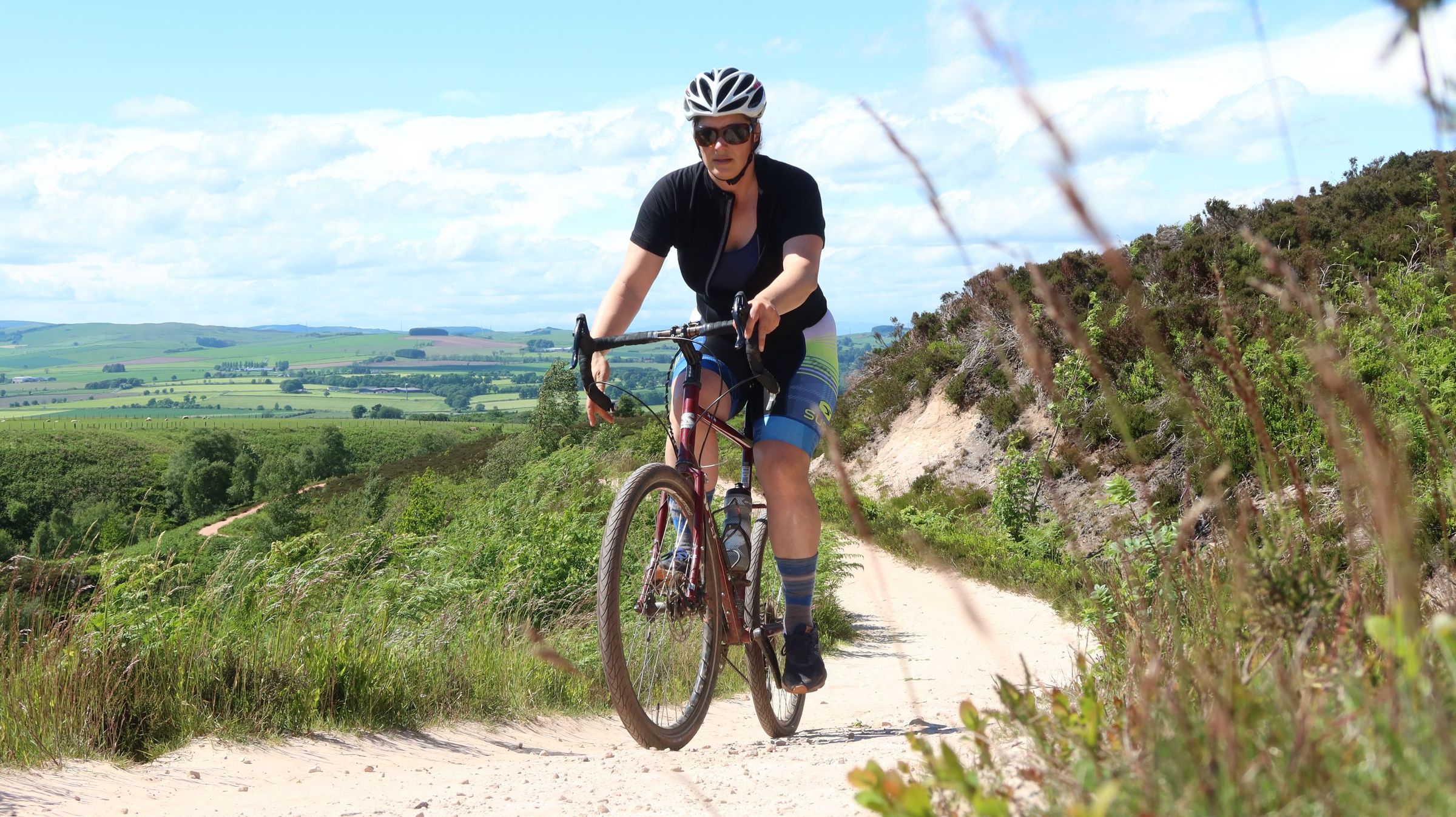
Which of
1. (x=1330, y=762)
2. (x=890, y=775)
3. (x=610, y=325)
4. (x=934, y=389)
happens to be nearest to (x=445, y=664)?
(x=610, y=325)

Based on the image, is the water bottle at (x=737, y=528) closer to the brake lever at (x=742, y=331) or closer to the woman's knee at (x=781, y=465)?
the woman's knee at (x=781, y=465)

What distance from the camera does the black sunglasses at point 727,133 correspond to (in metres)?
3.99

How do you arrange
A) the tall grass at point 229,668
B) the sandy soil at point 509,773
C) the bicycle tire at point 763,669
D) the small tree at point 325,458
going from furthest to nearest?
the small tree at point 325,458
the bicycle tire at point 763,669
the tall grass at point 229,668
the sandy soil at point 509,773

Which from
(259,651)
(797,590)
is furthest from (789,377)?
(259,651)

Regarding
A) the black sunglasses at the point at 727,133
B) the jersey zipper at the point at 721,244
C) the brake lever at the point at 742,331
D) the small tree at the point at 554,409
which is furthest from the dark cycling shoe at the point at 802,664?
the small tree at the point at 554,409

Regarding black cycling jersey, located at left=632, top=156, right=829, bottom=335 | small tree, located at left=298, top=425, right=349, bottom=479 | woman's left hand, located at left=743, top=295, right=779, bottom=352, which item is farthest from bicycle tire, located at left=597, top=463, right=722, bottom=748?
small tree, located at left=298, top=425, right=349, bottom=479

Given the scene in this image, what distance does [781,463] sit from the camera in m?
3.99

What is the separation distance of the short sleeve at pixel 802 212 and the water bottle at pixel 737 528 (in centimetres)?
101

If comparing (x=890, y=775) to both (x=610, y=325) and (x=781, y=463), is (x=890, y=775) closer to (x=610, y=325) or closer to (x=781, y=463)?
(x=781, y=463)

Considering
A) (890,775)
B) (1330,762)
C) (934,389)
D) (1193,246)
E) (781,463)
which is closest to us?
(1330,762)

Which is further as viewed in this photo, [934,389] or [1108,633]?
[934,389]

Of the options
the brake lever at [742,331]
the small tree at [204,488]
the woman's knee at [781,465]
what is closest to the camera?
the brake lever at [742,331]

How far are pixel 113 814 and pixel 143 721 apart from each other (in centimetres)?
81

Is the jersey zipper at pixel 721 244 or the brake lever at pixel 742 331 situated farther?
the jersey zipper at pixel 721 244
